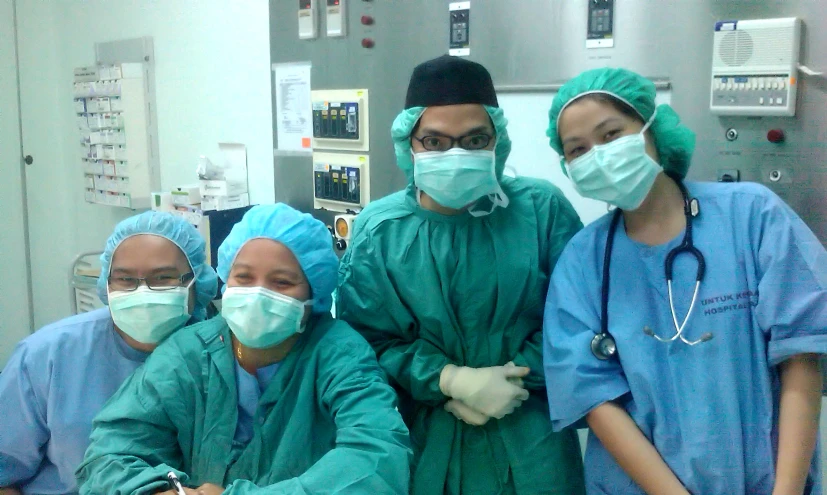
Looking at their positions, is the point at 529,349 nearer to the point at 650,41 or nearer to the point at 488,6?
the point at 650,41

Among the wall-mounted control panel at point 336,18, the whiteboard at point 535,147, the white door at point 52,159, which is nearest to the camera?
the whiteboard at point 535,147

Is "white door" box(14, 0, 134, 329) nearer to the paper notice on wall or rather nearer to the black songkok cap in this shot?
the paper notice on wall

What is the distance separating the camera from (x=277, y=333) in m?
1.30

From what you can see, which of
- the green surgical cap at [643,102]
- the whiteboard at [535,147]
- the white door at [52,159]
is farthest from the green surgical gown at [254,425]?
the white door at [52,159]

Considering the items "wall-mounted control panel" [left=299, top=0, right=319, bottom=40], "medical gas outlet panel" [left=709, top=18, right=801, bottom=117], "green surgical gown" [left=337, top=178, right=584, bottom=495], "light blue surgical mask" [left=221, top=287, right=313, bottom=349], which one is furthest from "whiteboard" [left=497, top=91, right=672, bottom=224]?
"light blue surgical mask" [left=221, top=287, right=313, bottom=349]

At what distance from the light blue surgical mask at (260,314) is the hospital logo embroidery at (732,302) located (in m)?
0.76

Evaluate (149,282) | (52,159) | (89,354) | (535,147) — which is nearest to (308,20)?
(535,147)

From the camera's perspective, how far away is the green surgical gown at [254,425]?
1.15m

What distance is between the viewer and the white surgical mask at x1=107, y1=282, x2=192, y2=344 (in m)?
1.43

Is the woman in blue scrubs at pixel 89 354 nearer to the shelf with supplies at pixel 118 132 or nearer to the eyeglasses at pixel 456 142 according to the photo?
the eyeglasses at pixel 456 142

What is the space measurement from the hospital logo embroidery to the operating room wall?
217 cm

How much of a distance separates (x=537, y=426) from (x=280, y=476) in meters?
0.53

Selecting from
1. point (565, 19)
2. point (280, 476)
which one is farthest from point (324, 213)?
point (280, 476)

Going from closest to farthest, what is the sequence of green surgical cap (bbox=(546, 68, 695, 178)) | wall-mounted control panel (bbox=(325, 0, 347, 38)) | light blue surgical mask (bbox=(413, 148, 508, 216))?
1. green surgical cap (bbox=(546, 68, 695, 178))
2. light blue surgical mask (bbox=(413, 148, 508, 216))
3. wall-mounted control panel (bbox=(325, 0, 347, 38))
